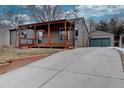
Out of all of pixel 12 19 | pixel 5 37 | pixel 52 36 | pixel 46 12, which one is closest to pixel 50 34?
pixel 52 36

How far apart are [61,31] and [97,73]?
33.6 feet

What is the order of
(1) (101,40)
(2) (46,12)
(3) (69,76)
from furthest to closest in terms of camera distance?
(2) (46,12), (1) (101,40), (3) (69,76)

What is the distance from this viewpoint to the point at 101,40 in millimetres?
26797

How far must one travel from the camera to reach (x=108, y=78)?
532cm

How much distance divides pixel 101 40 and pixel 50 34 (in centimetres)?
1245

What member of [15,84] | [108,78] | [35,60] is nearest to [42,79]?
[15,84]

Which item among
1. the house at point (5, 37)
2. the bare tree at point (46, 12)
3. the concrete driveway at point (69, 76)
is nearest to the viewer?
the concrete driveway at point (69, 76)

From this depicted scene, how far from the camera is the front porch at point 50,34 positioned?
14024mm

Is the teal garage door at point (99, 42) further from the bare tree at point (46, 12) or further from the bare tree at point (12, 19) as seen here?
the bare tree at point (12, 19)

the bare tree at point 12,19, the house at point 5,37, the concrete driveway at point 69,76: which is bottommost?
the concrete driveway at point 69,76

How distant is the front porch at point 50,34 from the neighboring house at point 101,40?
11.1 metres

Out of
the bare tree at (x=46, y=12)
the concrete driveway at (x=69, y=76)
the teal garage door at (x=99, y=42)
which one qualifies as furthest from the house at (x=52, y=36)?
the concrete driveway at (x=69, y=76)

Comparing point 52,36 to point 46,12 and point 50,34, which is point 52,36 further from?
point 46,12
